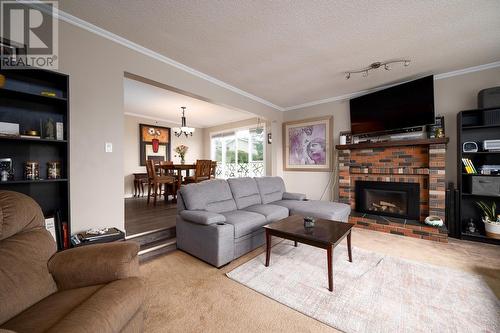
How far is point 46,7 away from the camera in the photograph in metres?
1.89

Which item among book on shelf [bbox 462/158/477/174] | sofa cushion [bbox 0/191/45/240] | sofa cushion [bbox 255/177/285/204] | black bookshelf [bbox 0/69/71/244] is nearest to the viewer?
sofa cushion [bbox 0/191/45/240]

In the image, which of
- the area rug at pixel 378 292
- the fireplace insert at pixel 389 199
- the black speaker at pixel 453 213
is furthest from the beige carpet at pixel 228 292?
the fireplace insert at pixel 389 199

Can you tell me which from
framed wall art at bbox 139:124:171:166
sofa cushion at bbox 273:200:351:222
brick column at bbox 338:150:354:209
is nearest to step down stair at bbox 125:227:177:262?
sofa cushion at bbox 273:200:351:222

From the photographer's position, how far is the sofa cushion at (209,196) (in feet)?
8.86

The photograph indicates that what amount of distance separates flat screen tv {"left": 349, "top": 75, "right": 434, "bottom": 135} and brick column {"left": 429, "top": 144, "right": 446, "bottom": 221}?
0.48 m

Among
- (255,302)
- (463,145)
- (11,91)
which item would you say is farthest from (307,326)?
(463,145)

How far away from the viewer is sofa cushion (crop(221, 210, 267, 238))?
2430 millimetres

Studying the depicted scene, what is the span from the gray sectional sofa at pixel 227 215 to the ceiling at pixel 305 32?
5.88 ft

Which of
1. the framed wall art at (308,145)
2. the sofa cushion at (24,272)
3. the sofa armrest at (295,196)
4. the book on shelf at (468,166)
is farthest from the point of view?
the framed wall art at (308,145)

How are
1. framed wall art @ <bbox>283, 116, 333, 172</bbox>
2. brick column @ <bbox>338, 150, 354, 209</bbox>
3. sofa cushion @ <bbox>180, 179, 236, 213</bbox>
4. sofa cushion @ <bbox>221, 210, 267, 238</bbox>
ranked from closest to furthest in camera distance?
sofa cushion @ <bbox>221, 210, 267, 238</bbox>
sofa cushion @ <bbox>180, 179, 236, 213</bbox>
brick column @ <bbox>338, 150, 354, 209</bbox>
framed wall art @ <bbox>283, 116, 333, 172</bbox>

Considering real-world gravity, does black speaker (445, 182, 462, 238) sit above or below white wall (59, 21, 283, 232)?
below

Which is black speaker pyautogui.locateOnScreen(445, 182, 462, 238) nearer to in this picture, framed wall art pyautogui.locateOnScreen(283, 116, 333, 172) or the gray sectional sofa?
the gray sectional sofa

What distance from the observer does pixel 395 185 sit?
3695mm

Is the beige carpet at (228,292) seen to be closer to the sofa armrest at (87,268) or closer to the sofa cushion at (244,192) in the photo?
the sofa armrest at (87,268)
